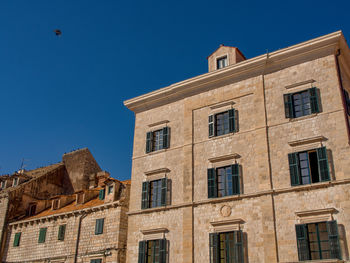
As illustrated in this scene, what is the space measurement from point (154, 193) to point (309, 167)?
902cm

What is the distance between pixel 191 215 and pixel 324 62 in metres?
10.4

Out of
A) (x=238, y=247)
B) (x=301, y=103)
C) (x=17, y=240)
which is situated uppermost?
(x=301, y=103)

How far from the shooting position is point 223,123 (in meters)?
23.9

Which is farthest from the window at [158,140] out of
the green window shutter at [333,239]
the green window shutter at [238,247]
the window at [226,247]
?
the green window shutter at [333,239]

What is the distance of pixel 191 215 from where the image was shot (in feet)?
74.0

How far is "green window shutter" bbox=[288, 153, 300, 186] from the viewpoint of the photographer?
2008 cm

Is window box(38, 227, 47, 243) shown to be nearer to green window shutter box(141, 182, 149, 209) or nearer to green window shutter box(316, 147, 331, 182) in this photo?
green window shutter box(141, 182, 149, 209)

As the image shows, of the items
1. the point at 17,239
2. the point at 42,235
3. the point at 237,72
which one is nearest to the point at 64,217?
the point at 42,235

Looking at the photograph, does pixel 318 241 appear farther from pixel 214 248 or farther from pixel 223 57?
pixel 223 57

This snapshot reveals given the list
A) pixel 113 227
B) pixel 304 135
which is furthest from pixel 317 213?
pixel 113 227

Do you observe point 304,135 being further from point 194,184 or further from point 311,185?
point 194,184

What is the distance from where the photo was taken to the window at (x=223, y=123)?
76.3ft

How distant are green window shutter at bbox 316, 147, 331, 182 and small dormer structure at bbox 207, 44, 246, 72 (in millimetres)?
8115

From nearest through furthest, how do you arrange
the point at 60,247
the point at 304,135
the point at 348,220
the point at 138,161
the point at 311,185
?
the point at 348,220, the point at 311,185, the point at 304,135, the point at 138,161, the point at 60,247
